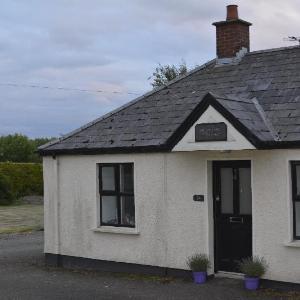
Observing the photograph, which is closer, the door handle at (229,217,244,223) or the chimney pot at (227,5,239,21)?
the door handle at (229,217,244,223)

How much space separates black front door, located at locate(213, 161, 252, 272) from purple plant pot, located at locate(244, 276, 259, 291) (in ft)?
2.58

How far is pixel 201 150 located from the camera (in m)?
10.1

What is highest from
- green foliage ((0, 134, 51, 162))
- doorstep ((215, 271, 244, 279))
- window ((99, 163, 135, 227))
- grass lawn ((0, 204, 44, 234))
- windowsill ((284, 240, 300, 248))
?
green foliage ((0, 134, 51, 162))

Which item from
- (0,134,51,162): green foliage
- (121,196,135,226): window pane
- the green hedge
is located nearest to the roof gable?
(121,196,135,226): window pane

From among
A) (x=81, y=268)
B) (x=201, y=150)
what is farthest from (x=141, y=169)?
(x=81, y=268)

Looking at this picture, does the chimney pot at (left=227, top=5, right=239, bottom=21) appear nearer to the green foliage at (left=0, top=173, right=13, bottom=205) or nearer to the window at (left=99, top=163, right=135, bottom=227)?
the window at (left=99, top=163, right=135, bottom=227)

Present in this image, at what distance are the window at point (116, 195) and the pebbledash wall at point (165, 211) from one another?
0.17m

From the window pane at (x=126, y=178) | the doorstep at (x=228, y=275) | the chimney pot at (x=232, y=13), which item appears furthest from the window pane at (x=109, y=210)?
the chimney pot at (x=232, y=13)

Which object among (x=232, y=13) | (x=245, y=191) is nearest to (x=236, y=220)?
(x=245, y=191)

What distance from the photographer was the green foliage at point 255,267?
9711 mm

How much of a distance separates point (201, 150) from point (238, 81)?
272cm

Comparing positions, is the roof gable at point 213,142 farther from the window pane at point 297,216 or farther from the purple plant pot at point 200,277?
the purple plant pot at point 200,277

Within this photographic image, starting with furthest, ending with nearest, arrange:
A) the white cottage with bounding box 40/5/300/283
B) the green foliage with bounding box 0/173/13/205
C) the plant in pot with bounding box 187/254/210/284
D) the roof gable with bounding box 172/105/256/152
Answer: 1. the green foliage with bounding box 0/173/13/205
2. the plant in pot with bounding box 187/254/210/284
3. the white cottage with bounding box 40/5/300/283
4. the roof gable with bounding box 172/105/256/152

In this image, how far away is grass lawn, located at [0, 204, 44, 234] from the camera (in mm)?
22367
